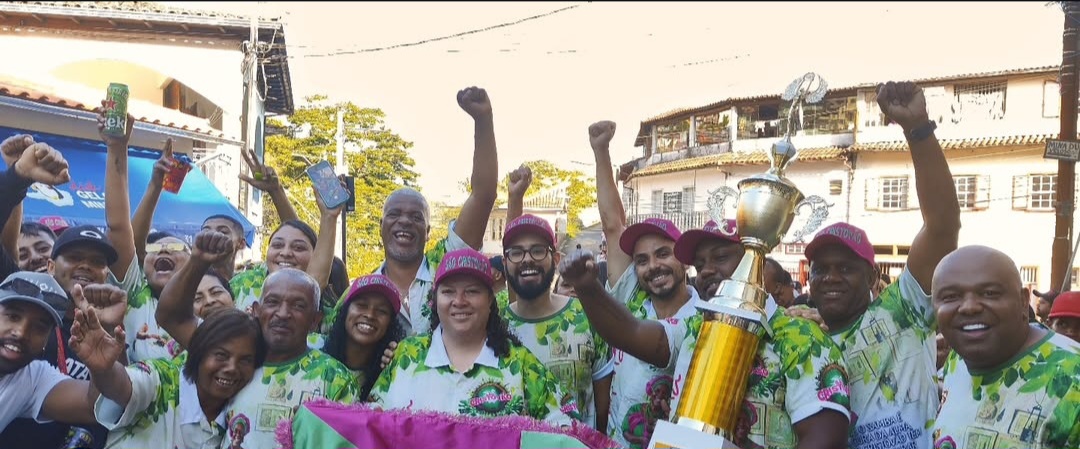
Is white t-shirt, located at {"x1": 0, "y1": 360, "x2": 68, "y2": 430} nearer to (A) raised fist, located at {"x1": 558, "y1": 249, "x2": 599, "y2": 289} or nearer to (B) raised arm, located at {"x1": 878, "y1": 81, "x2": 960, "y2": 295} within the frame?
(A) raised fist, located at {"x1": 558, "y1": 249, "x2": 599, "y2": 289}

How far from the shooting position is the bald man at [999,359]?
2.36 m

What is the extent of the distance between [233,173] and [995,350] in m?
17.1

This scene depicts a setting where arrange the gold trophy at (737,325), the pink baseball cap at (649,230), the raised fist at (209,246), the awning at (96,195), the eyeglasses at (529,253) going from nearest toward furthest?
the gold trophy at (737,325)
the raised fist at (209,246)
the pink baseball cap at (649,230)
the eyeglasses at (529,253)
the awning at (96,195)

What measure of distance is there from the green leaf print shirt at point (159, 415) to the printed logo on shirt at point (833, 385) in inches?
88.0

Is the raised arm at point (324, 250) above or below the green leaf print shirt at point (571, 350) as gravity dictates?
above

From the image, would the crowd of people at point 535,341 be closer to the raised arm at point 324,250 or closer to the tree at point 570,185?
the raised arm at point 324,250

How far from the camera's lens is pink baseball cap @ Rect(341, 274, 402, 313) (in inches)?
148

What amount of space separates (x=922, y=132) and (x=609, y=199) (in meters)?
1.94

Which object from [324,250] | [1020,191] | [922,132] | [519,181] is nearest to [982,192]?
[1020,191]

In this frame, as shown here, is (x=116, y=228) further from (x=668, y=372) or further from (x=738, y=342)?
(x=738, y=342)

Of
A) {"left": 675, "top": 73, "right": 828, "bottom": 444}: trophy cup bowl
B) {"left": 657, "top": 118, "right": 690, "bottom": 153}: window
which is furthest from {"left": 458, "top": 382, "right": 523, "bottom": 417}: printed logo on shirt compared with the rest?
{"left": 657, "top": 118, "right": 690, "bottom": 153}: window

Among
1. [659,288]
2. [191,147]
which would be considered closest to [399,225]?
[659,288]

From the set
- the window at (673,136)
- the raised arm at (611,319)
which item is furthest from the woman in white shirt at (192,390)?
the window at (673,136)

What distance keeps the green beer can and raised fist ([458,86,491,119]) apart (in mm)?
1782
